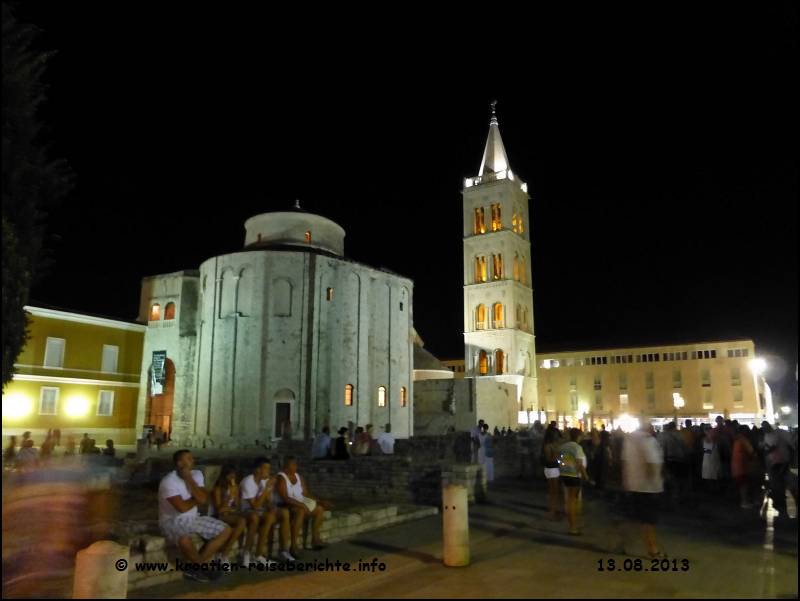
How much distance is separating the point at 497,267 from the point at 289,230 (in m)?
24.5

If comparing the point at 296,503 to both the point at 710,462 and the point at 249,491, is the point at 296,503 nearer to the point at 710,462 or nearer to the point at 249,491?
the point at 249,491

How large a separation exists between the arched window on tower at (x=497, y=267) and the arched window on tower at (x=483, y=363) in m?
6.84

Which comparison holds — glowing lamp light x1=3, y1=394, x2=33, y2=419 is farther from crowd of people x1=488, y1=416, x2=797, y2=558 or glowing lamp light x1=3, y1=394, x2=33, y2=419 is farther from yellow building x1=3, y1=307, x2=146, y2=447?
crowd of people x1=488, y1=416, x2=797, y2=558

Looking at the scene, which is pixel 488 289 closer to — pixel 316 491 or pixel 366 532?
pixel 316 491

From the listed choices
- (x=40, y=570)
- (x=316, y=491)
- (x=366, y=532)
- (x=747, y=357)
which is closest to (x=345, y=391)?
(x=316, y=491)

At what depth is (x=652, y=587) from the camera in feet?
21.9

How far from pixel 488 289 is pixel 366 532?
152 feet

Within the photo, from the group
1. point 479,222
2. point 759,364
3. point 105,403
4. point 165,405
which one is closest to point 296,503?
point 105,403

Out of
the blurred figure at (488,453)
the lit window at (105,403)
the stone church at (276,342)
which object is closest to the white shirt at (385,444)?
the blurred figure at (488,453)

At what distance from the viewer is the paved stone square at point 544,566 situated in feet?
21.9

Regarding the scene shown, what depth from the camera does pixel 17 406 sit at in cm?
2886

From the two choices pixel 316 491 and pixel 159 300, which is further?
pixel 159 300

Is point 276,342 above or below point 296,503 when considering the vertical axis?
above

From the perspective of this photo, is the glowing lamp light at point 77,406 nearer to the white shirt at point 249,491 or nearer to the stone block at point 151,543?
the white shirt at point 249,491
